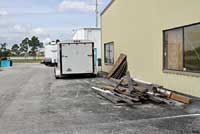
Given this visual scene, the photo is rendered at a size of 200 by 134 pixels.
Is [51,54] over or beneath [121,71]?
over

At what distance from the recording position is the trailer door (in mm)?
25656

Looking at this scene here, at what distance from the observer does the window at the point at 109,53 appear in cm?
2781

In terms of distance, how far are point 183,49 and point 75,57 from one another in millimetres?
12615

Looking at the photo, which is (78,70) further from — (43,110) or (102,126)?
(102,126)

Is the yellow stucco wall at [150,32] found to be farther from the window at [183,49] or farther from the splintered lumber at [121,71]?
the splintered lumber at [121,71]

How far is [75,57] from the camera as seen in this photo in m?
25.7

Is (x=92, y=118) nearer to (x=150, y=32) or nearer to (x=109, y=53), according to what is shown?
(x=150, y=32)

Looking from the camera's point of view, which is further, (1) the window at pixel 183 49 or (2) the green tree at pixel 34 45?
(2) the green tree at pixel 34 45

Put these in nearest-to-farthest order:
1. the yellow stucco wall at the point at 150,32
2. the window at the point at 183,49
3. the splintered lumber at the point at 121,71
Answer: the window at the point at 183,49 < the yellow stucco wall at the point at 150,32 < the splintered lumber at the point at 121,71

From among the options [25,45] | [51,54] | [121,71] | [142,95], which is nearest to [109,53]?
[121,71]

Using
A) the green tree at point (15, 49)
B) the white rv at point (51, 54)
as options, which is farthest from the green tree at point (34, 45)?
the white rv at point (51, 54)

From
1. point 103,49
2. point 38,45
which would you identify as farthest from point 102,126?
point 38,45

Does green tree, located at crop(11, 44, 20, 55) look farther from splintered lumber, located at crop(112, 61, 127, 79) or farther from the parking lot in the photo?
the parking lot

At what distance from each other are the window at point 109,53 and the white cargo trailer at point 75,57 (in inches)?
93.3
